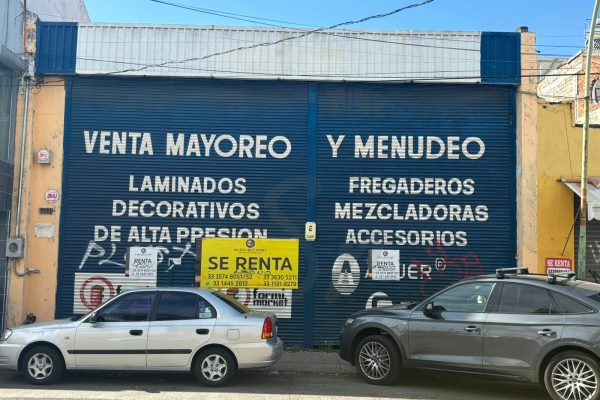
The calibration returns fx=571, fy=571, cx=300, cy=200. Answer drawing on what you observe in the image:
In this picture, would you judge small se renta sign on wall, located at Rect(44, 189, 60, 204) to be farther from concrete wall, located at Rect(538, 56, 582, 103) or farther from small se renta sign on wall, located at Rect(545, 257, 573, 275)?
concrete wall, located at Rect(538, 56, 582, 103)

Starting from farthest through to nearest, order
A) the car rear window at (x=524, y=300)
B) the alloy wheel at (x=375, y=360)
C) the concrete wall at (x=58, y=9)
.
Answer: the concrete wall at (x=58, y=9) < the alloy wheel at (x=375, y=360) < the car rear window at (x=524, y=300)

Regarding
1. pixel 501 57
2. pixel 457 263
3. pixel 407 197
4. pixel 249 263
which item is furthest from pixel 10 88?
pixel 501 57

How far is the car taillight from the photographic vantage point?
807 centimetres

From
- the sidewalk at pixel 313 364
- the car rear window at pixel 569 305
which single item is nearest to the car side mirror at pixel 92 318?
the sidewalk at pixel 313 364

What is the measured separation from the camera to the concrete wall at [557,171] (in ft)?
39.4

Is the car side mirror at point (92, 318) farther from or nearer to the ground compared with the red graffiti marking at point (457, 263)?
nearer to the ground

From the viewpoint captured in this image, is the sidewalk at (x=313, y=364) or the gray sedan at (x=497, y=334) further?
the sidewalk at (x=313, y=364)

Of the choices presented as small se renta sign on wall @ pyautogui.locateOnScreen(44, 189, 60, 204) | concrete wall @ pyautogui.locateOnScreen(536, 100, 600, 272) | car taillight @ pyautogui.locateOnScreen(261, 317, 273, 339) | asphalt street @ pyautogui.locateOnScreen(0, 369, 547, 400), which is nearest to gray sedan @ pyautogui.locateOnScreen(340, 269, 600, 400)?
asphalt street @ pyautogui.locateOnScreen(0, 369, 547, 400)

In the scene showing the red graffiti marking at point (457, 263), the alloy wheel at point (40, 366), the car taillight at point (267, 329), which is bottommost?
the alloy wheel at point (40, 366)

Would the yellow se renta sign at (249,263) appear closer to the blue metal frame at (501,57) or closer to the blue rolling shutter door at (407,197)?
the blue rolling shutter door at (407,197)

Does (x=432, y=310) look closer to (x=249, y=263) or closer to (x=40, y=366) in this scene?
(x=249, y=263)

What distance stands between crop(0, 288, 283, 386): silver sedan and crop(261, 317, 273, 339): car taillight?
1 cm

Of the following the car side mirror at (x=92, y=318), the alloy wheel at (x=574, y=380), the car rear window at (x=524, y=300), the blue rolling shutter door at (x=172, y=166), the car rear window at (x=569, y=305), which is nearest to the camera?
the alloy wheel at (x=574, y=380)

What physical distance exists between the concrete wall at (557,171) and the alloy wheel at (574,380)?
535cm
